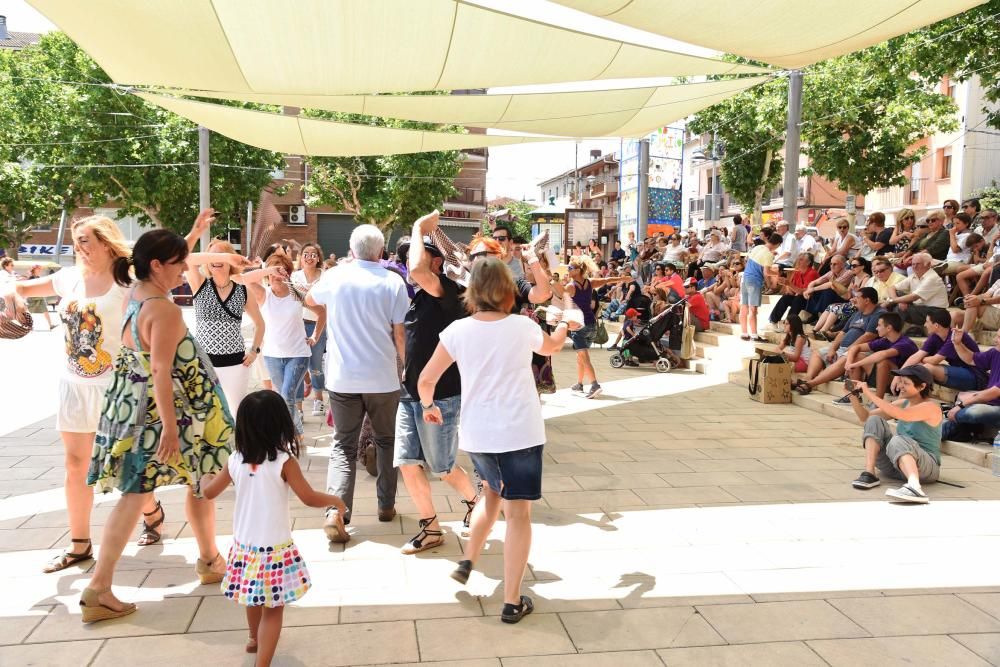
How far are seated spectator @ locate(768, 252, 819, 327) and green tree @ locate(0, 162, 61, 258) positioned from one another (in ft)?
95.8

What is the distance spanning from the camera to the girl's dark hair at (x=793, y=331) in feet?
36.4

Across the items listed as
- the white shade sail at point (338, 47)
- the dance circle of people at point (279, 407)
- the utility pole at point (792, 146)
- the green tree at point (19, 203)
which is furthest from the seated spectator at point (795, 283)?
the green tree at point (19, 203)

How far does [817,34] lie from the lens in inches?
233

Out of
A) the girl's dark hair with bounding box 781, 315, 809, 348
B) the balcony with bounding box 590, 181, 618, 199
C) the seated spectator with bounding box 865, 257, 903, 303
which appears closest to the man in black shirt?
the seated spectator with bounding box 865, 257, 903, 303

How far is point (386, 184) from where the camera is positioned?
1563 inches

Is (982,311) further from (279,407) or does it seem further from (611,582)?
(279,407)

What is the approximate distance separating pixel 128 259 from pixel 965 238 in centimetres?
1079

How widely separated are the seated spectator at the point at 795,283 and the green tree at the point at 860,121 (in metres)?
9.32

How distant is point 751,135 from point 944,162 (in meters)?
15.4

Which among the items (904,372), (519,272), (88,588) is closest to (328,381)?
(88,588)

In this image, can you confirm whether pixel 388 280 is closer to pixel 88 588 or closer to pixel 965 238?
pixel 88 588

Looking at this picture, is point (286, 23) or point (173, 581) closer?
point (173, 581)

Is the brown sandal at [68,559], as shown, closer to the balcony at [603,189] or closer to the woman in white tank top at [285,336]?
the woman in white tank top at [285,336]

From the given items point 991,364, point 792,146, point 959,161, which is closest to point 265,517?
point 991,364
